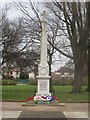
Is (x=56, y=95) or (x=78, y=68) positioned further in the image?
(x=78, y=68)

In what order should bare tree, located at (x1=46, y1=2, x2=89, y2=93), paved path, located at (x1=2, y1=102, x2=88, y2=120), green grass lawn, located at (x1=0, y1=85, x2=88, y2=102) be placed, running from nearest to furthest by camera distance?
1. paved path, located at (x1=2, y1=102, x2=88, y2=120)
2. green grass lawn, located at (x1=0, y1=85, x2=88, y2=102)
3. bare tree, located at (x1=46, y1=2, x2=89, y2=93)

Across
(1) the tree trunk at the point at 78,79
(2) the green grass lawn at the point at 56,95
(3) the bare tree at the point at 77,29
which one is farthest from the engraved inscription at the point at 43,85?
(1) the tree trunk at the point at 78,79

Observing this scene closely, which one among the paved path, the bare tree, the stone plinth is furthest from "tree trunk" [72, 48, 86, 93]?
the paved path

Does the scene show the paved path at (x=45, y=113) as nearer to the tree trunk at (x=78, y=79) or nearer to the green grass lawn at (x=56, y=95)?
the green grass lawn at (x=56, y=95)

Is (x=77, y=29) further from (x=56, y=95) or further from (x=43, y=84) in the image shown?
(x=43, y=84)

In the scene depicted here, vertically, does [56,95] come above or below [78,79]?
below

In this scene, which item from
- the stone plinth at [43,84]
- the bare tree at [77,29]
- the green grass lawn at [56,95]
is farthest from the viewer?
the bare tree at [77,29]

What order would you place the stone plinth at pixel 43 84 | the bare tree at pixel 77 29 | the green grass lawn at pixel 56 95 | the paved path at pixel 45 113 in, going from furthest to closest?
the bare tree at pixel 77 29 < the green grass lawn at pixel 56 95 < the stone plinth at pixel 43 84 < the paved path at pixel 45 113

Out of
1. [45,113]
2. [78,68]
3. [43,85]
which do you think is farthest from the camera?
[78,68]

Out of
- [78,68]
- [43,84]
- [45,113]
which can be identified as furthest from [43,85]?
[78,68]

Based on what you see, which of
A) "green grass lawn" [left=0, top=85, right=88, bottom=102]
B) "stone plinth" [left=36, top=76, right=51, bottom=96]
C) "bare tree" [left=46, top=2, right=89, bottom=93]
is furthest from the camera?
"bare tree" [left=46, top=2, right=89, bottom=93]

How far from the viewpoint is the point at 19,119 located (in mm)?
11266

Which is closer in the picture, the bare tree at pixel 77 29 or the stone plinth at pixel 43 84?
the stone plinth at pixel 43 84

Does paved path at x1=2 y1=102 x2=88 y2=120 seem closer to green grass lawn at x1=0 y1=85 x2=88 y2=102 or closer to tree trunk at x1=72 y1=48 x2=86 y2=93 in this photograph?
green grass lawn at x1=0 y1=85 x2=88 y2=102
